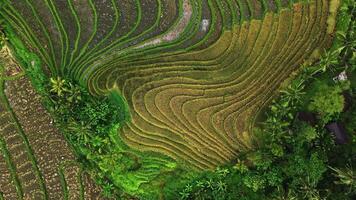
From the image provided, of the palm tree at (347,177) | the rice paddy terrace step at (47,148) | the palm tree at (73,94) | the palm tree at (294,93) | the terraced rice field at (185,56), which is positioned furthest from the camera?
the rice paddy terrace step at (47,148)

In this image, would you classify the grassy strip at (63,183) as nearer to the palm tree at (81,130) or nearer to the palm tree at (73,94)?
the palm tree at (81,130)

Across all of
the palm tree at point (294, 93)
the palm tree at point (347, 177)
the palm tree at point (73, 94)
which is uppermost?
the palm tree at point (73, 94)

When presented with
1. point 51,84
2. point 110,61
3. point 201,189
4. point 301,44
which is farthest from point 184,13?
point 201,189

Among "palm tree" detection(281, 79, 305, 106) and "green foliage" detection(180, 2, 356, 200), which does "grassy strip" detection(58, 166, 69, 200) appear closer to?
"green foliage" detection(180, 2, 356, 200)

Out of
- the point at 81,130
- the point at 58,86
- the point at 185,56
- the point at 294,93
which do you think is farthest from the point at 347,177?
the point at 58,86

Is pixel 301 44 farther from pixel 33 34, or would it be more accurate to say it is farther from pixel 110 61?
pixel 33 34

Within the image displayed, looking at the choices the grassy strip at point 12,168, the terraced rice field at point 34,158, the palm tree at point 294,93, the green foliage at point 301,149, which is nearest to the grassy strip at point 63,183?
the terraced rice field at point 34,158

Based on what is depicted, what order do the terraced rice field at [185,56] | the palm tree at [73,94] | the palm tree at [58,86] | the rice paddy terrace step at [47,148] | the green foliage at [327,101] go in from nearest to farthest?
the green foliage at [327,101], the palm tree at [58,86], the palm tree at [73,94], the terraced rice field at [185,56], the rice paddy terrace step at [47,148]
